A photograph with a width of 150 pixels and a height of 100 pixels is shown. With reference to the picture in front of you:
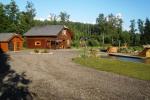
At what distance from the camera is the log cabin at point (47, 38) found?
210 ft

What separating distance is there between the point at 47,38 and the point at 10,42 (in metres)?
12.3

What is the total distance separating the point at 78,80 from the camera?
63.0ft

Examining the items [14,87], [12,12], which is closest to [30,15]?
[12,12]

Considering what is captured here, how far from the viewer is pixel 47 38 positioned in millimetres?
63938

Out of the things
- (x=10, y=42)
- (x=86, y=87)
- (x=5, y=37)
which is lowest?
(x=86, y=87)

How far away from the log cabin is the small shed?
8568 mm

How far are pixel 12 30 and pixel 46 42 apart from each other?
17.8 metres

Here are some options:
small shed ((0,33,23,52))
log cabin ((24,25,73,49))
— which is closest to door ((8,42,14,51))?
small shed ((0,33,23,52))

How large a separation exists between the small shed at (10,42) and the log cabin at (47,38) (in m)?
8.57

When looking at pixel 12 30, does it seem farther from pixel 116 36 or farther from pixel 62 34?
pixel 116 36

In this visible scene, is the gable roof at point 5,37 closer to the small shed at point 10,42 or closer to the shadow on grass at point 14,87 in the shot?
the small shed at point 10,42

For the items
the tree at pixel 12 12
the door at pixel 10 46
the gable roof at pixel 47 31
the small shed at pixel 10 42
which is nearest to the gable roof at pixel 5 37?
the small shed at pixel 10 42

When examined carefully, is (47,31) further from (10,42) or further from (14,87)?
(14,87)

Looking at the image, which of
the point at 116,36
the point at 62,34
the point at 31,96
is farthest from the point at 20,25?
the point at 31,96
